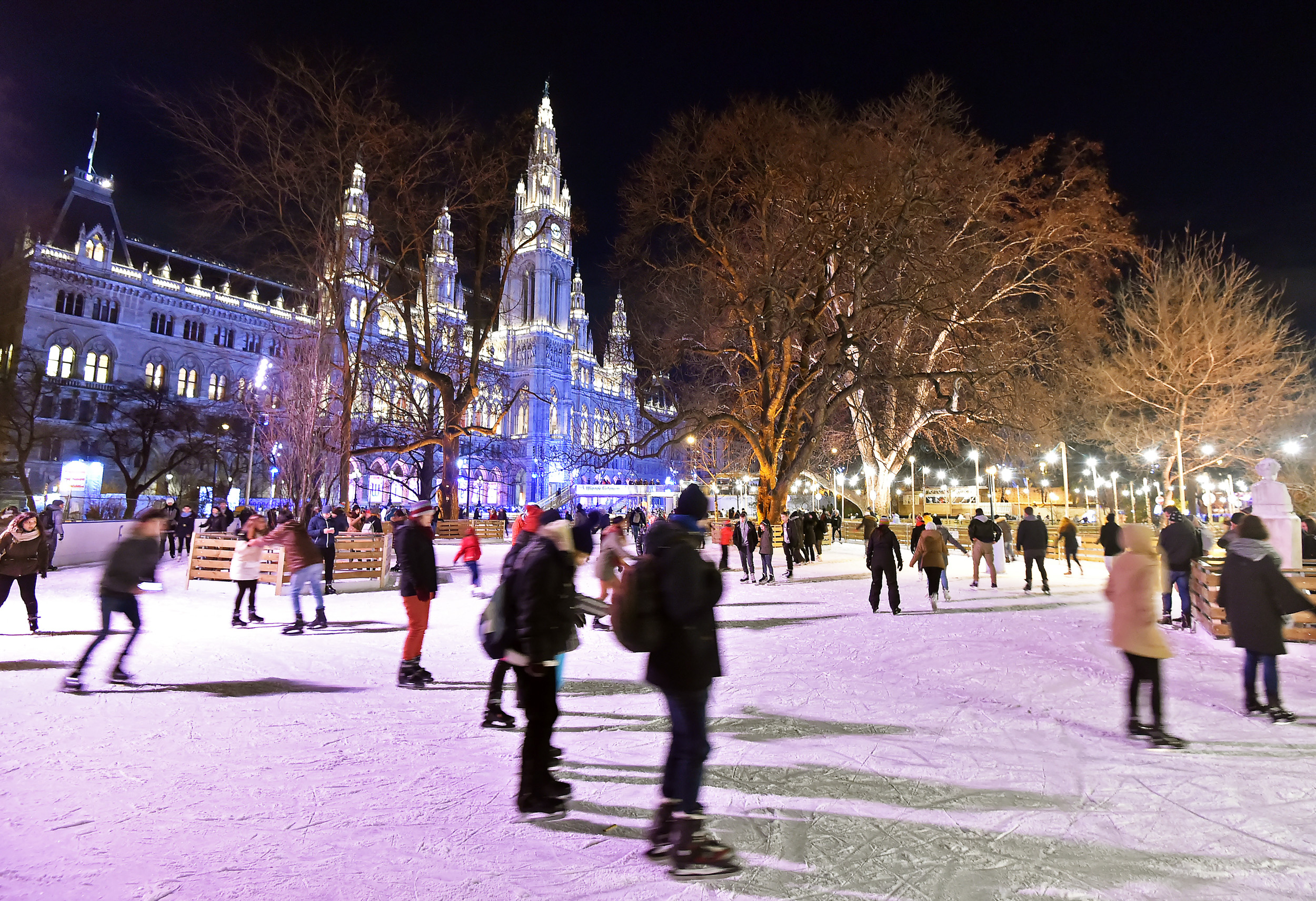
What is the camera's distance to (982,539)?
1344cm

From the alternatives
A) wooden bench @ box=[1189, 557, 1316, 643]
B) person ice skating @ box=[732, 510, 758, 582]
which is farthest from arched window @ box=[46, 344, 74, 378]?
wooden bench @ box=[1189, 557, 1316, 643]

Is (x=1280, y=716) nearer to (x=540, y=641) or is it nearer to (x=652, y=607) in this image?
(x=652, y=607)

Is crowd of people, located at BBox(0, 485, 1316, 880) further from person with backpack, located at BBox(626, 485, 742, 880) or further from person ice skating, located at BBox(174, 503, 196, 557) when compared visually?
person ice skating, located at BBox(174, 503, 196, 557)

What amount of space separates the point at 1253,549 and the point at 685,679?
4.46m

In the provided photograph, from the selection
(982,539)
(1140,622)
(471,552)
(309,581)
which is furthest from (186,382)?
(1140,622)

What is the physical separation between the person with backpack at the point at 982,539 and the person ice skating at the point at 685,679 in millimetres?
11796

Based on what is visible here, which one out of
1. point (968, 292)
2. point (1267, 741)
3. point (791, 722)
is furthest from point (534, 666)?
point (968, 292)

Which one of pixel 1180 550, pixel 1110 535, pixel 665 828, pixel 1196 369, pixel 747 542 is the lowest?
pixel 665 828

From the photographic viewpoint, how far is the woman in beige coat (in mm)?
4273

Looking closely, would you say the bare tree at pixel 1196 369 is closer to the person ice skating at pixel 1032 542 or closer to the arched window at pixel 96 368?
the person ice skating at pixel 1032 542

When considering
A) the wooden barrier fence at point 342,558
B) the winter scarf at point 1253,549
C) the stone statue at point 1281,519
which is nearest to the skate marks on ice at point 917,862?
the winter scarf at point 1253,549

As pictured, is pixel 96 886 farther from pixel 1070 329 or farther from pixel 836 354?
pixel 1070 329

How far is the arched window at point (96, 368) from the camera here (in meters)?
44.0

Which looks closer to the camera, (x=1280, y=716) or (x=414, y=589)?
(x=1280, y=716)
